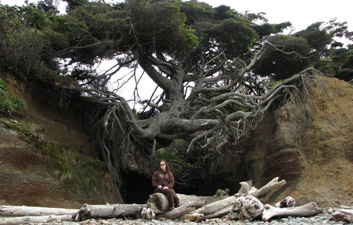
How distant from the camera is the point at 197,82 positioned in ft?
46.9

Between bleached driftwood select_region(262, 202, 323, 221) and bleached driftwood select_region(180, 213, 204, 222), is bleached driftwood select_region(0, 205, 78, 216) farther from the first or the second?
bleached driftwood select_region(262, 202, 323, 221)

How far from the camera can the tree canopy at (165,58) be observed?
11148 millimetres

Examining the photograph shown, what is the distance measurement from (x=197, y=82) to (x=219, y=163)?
3.92 metres

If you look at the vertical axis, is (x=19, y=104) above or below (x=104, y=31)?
below

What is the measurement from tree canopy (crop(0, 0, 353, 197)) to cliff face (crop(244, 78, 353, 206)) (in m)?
0.98

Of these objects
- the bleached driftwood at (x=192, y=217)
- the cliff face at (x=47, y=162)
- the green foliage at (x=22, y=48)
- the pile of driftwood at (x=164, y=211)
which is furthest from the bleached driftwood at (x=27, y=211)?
the green foliage at (x=22, y=48)

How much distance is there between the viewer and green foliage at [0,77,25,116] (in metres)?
9.56

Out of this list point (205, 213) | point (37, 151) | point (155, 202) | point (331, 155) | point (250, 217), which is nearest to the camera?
point (250, 217)

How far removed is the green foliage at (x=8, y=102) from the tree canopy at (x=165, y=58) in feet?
3.52

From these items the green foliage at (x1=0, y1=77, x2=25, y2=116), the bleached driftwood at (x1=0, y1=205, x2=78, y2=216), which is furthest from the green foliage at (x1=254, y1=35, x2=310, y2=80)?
the bleached driftwood at (x1=0, y1=205, x2=78, y2=216)

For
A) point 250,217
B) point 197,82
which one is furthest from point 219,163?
point 250,217

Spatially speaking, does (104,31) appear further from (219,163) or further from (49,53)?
(219,163)

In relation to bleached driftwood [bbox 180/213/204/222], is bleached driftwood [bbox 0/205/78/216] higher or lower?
higher

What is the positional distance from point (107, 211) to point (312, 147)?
746cm
